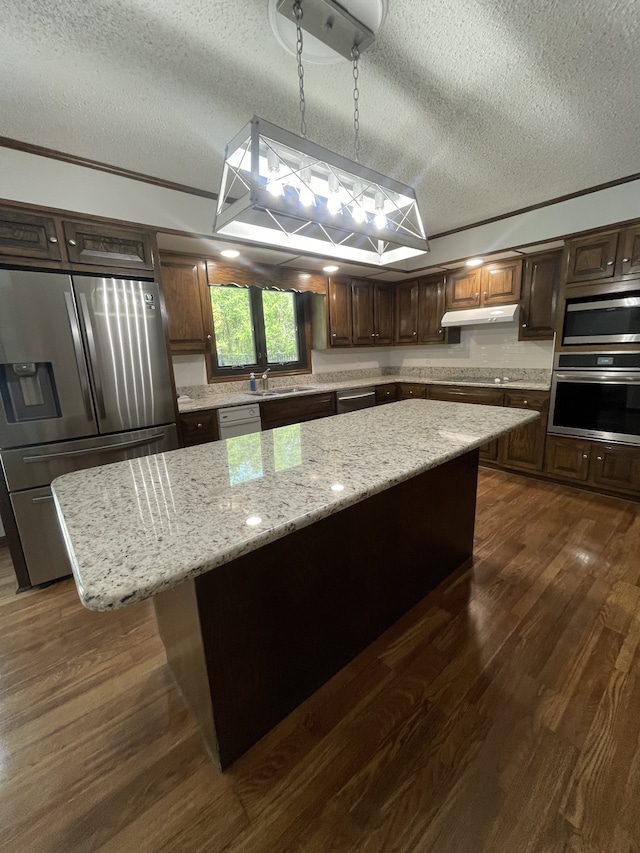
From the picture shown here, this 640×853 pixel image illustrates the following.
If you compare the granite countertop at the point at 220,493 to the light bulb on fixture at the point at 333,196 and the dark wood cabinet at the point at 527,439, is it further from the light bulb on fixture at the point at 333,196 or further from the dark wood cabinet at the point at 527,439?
the dark wood cabinet at the point at 527,439

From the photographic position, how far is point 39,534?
6.74 feet

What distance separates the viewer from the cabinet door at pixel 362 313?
4.29 m

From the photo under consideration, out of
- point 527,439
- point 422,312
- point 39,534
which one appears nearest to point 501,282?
point 422,312

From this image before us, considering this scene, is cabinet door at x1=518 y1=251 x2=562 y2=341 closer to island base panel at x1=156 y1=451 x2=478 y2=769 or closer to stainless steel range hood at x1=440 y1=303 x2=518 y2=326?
stainless steel range hood at x1=440 y1=303 x2=518 y2=326

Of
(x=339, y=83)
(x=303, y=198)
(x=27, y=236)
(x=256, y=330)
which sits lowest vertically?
(x=256, y=330)

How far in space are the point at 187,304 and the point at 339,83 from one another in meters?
1.96

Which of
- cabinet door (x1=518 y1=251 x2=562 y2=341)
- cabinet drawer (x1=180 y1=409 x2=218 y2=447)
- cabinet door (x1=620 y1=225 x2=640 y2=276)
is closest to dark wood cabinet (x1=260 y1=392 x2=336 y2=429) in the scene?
cabinet drawer (x1=180 y1=409 x2=218 y2=447)

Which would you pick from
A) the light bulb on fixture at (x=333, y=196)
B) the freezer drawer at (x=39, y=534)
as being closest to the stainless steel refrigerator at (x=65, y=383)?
the freezer drawer at (x=39, y=534)

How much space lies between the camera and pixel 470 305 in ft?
12.7

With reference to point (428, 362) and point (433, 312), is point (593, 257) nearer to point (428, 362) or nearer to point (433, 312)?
point (433, 312)

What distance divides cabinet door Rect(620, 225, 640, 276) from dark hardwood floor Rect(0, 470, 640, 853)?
2.30 m

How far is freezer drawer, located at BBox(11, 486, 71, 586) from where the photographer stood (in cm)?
199

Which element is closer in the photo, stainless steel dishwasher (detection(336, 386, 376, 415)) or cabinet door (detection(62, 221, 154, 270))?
cabinet door (detection(62, 221, 154, 270))

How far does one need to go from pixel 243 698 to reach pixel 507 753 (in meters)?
0.91
